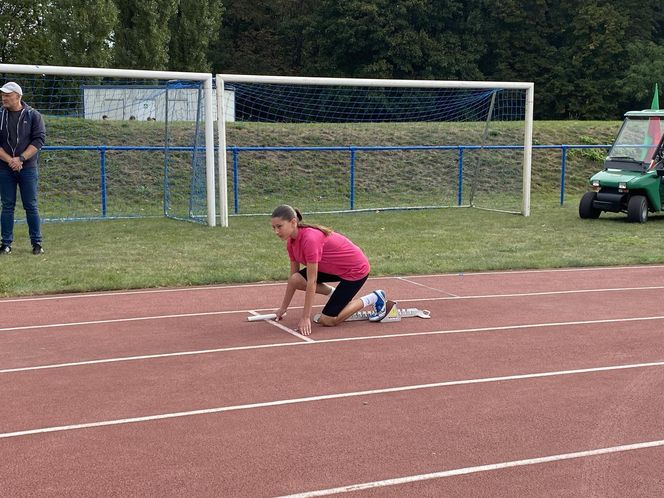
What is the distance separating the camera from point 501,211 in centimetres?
1994

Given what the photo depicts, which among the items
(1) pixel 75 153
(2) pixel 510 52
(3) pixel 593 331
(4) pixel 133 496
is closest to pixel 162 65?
(1) pixel 75 153

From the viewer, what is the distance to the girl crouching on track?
26.4 feet

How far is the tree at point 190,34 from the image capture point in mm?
43844

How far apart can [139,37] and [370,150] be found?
67.6 ft

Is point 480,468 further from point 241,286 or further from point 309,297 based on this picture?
point 241,286

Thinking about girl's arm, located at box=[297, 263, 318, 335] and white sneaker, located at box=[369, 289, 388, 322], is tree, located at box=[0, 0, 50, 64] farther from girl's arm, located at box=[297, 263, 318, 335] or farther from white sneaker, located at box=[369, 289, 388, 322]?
girl's arm, located at box=[297, 263, 318, 335]

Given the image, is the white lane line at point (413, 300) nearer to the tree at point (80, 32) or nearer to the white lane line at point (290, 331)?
the white lane line at point (290, 331)

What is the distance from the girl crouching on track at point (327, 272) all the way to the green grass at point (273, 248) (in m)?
2.62

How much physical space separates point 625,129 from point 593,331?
11.1 metres

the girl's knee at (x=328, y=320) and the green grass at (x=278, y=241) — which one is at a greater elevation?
the green grass at (x=278, y=241)

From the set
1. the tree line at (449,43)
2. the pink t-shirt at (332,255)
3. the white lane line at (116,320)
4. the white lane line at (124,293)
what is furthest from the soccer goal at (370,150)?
the tree line at (449,43)

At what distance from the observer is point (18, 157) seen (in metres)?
12.3

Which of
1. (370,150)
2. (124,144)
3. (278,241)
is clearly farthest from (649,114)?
(124,144)

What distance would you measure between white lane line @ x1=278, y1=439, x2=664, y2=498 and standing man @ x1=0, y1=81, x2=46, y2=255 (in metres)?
9.24
